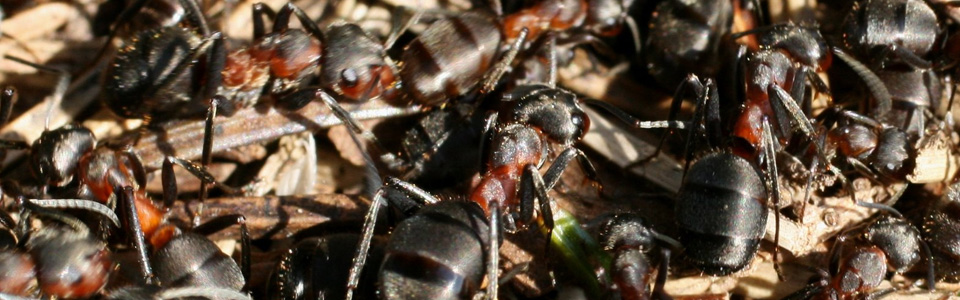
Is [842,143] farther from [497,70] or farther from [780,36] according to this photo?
[497,70]

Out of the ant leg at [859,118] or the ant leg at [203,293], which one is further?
the ant leg at [859,118]

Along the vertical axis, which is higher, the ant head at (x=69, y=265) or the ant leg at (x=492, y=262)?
the ant leg at (x=492, y=262)

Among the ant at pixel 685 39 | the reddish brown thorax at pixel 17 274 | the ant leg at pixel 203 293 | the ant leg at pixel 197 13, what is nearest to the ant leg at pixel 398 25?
the ant leg at pixel 197 13

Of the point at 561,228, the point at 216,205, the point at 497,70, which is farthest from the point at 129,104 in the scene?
the point at 561,228

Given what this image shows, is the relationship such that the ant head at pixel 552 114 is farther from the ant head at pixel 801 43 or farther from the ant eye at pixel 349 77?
the ant head at pixel 801 43

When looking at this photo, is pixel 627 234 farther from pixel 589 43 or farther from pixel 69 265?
pixel 69 265

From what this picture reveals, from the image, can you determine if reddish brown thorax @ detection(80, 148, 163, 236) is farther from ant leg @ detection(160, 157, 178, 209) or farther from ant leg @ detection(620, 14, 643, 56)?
ant leg @ detection(620, 14, 643, 56)
